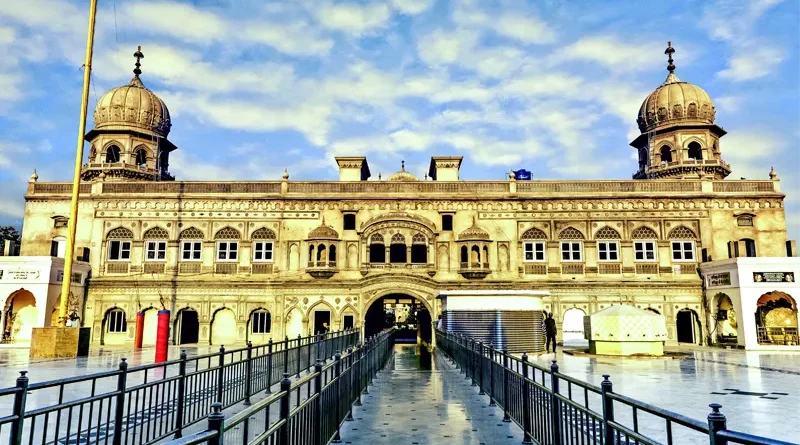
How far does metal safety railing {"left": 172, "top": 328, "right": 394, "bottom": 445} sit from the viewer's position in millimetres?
3436

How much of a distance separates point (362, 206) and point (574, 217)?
11698 mm

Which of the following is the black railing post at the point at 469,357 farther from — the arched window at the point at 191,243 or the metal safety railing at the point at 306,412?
the arched window at the point at 191,243

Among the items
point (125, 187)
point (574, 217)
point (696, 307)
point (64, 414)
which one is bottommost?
point (64, 414)

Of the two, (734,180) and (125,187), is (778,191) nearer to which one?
(734,180)

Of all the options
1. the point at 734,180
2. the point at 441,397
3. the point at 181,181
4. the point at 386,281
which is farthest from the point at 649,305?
the point at 181,181

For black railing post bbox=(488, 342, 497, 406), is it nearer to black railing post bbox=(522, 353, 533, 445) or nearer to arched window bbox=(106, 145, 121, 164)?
black railing post bbox=(522, 353, 533, 445)

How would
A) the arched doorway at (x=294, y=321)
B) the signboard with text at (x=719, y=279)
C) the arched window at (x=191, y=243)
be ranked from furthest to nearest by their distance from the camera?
the arched window at (x=191, y=243)
the arched doorway at (x=294, y=321)
the signboard with text at (x=719, y=279)

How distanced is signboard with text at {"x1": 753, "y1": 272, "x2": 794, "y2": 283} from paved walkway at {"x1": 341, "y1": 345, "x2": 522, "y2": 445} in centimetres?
1830

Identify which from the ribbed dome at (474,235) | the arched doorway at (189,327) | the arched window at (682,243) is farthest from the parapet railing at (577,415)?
the arched doorway at (189,327)

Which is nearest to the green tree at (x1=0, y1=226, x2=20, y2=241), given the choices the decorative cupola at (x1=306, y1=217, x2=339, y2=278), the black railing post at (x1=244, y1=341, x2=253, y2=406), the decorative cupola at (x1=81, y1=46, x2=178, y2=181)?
the decorative cupola at (x1=81, y1=46, x2=178, y2=181)

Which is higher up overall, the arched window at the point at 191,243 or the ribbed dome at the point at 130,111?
the ribbed dome at the point at 130,111

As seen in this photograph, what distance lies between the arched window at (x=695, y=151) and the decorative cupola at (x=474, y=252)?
49.9ft

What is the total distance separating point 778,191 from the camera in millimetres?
28688

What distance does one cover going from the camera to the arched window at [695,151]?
33312 mm
